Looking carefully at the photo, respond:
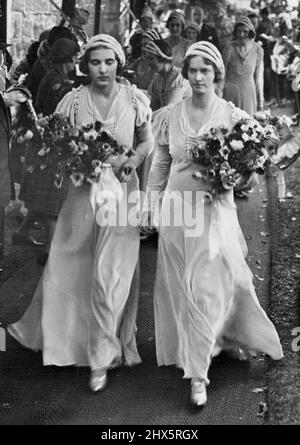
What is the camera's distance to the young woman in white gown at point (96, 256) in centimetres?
583

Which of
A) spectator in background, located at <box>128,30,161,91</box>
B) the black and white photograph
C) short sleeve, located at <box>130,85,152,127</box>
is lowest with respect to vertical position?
A: the black and white photograph

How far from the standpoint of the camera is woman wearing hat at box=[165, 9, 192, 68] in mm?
9492

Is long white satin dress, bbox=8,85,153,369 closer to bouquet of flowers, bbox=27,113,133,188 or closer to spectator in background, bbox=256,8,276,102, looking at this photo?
bouquet of flowers, bbox=27,113,133,188

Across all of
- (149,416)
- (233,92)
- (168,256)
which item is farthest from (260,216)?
(149,416)

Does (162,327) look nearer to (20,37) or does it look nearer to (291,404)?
(291,404)

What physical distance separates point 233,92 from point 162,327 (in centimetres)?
351

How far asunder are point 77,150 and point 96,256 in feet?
2.03

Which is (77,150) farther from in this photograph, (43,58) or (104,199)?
(43,58)

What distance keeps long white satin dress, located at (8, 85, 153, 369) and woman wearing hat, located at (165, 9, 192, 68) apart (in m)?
3.26

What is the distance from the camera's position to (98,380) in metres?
5.70

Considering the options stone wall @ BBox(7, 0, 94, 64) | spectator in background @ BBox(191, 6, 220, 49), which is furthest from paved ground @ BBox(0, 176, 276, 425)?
spectator in background @ BBox(191, 6, 220, 49)

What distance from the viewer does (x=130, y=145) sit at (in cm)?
598

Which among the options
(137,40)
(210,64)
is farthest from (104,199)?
(137,40)

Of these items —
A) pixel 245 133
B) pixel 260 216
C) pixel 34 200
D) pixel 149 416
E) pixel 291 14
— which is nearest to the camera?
pixel 149 416
